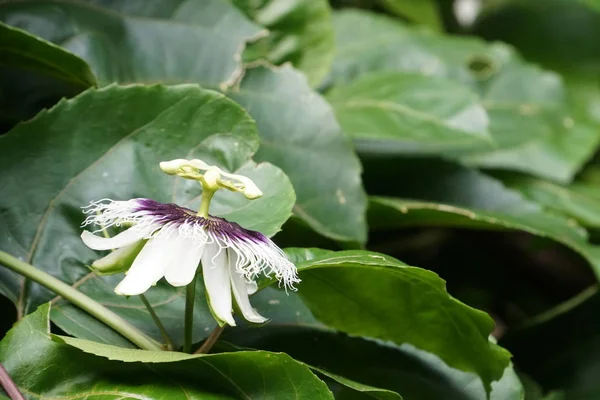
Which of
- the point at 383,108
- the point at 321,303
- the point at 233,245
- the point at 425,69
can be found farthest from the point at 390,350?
the point at 425,69

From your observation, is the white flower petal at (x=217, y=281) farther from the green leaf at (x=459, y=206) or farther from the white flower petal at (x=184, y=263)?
the green leaf at (x=459, y=206)

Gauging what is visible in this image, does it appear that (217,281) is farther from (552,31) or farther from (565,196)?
(552,31)

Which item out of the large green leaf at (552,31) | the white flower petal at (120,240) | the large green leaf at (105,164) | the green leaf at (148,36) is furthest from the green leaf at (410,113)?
the large green leaf at (552,31)

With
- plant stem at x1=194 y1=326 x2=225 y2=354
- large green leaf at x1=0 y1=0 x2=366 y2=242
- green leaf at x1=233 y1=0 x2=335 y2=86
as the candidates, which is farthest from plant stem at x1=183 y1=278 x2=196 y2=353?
green leaf at x1=233 y1=0 x2=335 y2=86

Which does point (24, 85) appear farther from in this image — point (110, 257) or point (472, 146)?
point (472, 146)

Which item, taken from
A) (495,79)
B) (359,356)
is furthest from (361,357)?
(495,79)
